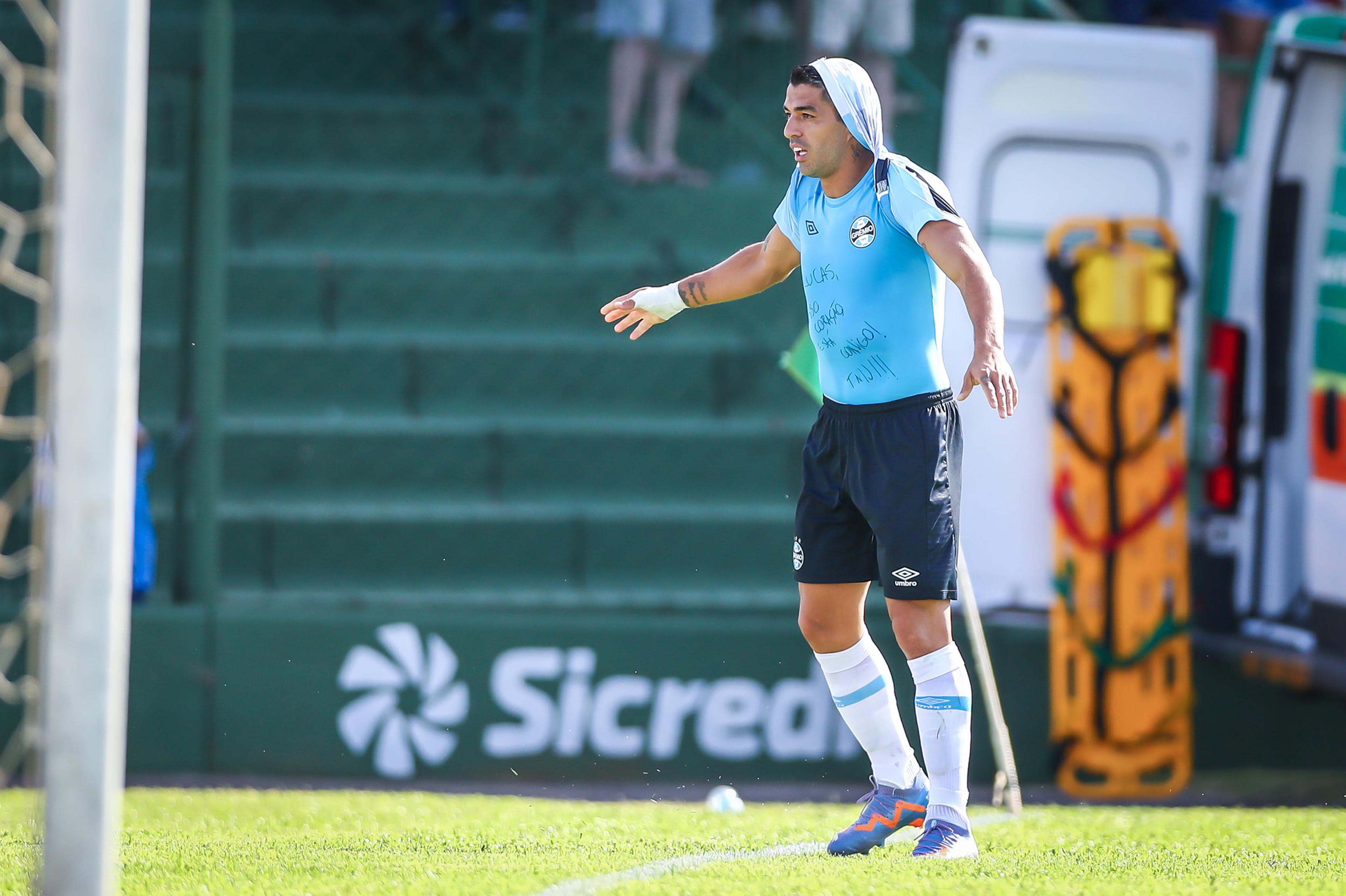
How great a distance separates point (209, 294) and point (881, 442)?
404 cm

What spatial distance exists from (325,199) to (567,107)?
1.50 m

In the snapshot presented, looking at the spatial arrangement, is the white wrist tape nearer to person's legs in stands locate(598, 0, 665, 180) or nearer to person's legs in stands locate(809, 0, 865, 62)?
person's legs in stands locate(598, 0, 665, 180)

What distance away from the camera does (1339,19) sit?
240 inches

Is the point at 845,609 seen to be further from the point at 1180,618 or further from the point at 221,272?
the point at 221,272

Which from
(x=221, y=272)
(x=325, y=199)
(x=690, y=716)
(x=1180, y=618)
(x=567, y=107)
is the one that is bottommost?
(x=690, y=716)

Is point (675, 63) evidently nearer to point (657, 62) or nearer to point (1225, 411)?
point (657, 62)

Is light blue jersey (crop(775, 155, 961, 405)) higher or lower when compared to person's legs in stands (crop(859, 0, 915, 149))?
lower

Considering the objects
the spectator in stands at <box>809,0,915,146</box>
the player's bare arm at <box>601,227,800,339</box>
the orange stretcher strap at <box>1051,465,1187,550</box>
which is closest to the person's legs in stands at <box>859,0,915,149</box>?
the spectator in stands at <box>809,0,915,146</box>

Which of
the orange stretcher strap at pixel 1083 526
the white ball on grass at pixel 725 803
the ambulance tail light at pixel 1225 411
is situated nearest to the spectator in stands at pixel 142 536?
the white ball on grass at pixel 725 803

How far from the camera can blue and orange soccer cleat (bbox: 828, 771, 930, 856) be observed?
Answer: 405 cm

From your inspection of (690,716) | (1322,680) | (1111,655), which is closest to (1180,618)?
(1111,655)

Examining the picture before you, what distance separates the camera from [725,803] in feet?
18.6

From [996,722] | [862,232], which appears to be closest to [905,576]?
[862,232]

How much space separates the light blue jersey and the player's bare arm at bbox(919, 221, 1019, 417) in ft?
0.30
